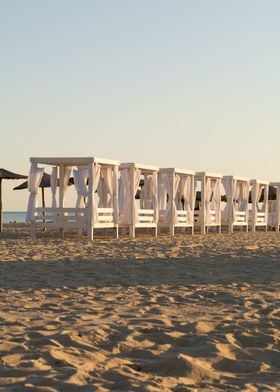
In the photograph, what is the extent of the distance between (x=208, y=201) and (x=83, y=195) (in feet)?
20.0

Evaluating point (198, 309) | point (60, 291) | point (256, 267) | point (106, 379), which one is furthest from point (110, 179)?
point (106, 379)

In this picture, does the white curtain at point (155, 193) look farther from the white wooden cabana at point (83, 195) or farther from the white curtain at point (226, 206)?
the white curtain at point (226, 206)

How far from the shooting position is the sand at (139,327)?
3.26 m

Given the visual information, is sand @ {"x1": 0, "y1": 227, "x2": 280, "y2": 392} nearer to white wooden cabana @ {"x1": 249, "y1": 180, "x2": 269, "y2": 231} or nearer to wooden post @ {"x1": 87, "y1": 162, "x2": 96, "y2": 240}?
wooden post @ {"x1": 87, "y1": 162, "x2": 96, "y2": 240}

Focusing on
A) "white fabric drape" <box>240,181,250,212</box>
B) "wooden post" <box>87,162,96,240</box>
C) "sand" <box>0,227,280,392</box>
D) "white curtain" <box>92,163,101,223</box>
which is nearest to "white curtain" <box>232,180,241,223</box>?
"white fabric drape" <box>240,181,250,212</box>

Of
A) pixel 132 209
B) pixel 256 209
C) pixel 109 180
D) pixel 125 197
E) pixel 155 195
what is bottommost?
pixel 132 209

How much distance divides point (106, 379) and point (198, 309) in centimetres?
241

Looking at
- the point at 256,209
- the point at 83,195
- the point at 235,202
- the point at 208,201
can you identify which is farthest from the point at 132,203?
the point at 256,209

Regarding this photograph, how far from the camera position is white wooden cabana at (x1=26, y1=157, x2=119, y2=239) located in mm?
15844

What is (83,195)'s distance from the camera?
1634 cm

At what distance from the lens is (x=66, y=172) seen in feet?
57.8

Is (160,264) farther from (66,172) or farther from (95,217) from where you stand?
(66,172)

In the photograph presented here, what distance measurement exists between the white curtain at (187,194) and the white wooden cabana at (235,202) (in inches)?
96.4

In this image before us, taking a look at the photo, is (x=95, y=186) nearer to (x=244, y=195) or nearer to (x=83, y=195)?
(x=83, y=195)
